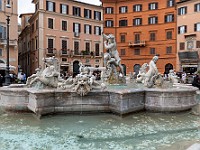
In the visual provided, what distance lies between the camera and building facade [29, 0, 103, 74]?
37031mm

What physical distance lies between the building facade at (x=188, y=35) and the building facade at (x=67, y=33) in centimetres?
1396

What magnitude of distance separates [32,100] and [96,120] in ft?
6.85

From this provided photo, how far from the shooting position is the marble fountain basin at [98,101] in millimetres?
7168

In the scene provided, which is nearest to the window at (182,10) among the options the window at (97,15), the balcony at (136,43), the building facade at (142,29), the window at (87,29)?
the building facade at (142,29)

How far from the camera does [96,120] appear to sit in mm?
7027

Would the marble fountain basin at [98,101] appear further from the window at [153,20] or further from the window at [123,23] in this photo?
the window at [123,23]

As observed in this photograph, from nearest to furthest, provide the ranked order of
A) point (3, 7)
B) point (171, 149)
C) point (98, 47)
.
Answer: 1. point (171, 149)
2. point (3, 7)
3. point (98, 47)

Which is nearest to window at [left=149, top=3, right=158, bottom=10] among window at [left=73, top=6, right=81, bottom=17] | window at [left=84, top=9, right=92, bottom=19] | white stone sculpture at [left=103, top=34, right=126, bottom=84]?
window at [left=84, top=9, right=92, bottom=19]

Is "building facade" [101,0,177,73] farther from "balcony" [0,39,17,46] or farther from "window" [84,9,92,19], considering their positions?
"balcony" [0,39,17,46]

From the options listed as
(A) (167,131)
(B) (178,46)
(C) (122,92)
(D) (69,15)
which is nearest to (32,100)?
(C) (122,92)

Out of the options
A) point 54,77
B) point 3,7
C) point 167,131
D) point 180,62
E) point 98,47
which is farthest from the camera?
point 98,47

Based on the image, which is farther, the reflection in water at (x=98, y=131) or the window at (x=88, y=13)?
the window at (x=88, y=13)

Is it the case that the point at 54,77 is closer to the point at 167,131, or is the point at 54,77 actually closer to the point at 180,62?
the point at 167,131

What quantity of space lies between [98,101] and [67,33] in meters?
33.6
